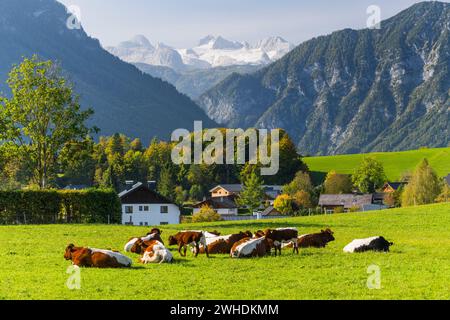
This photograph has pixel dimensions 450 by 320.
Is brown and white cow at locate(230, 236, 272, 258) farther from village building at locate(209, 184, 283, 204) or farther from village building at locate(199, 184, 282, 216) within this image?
village building at locate(209, 184, 283, 204)

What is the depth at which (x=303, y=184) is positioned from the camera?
150125mm

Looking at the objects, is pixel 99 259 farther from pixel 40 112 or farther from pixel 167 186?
pixel 167 186

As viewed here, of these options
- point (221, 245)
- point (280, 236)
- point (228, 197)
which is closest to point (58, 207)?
point (221, 245)

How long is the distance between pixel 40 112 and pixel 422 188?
8736 cm

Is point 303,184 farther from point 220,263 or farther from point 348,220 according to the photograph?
point 220,263

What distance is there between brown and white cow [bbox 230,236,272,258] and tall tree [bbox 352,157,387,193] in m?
150

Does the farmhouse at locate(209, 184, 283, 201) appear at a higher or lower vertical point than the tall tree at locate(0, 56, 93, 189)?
lower

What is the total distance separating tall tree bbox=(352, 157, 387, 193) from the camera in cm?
17138

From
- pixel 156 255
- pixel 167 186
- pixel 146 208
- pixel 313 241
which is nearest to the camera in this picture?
pixel 156 255

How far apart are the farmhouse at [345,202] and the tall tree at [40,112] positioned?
311ft

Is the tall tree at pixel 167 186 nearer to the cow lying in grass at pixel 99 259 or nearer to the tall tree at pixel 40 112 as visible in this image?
the tall tree at pixel 40 112

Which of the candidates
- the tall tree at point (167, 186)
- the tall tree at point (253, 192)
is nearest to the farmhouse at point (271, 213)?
the tall tree at point (253, 192)

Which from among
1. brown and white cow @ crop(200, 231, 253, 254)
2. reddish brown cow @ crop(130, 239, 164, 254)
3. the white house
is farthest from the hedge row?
the white house

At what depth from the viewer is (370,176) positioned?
173 meters
